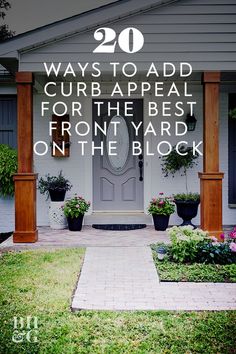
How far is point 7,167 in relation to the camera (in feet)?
24.8

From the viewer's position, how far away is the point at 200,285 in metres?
4.44

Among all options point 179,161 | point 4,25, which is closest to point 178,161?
point 179,161

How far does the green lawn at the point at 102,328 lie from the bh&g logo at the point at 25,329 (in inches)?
1.4

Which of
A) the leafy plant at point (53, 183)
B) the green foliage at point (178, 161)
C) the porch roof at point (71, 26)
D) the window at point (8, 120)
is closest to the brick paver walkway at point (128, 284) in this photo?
the leafy plant at point (53, 183)

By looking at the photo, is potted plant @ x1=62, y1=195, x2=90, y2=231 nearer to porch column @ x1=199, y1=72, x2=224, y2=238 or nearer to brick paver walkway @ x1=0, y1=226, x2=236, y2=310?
brick paver walkway @ x1=0, y1=226, x2=236, y2=310

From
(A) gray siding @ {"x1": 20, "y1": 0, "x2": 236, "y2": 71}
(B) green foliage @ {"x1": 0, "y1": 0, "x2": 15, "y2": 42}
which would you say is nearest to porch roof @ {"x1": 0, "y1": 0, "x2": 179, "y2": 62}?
(A) gray siding @ {"x1": 20, "y1": 0, "x2": 236, "y2": 71}

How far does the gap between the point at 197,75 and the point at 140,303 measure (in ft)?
15.0

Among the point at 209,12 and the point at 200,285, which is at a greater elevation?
the point at 209,12

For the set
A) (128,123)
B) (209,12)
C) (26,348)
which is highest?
(209,12)

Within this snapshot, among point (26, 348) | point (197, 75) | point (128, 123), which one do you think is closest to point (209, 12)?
point (197, 75)

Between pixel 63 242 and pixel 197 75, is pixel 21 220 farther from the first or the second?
pixel 197 75

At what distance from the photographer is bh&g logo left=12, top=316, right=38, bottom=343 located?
3.27 meters

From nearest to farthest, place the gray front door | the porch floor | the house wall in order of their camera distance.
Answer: the porch floor → the house wall → the gray front door

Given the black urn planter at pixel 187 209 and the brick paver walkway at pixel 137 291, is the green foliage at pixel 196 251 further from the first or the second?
the black urn planter at pixel 187 209
